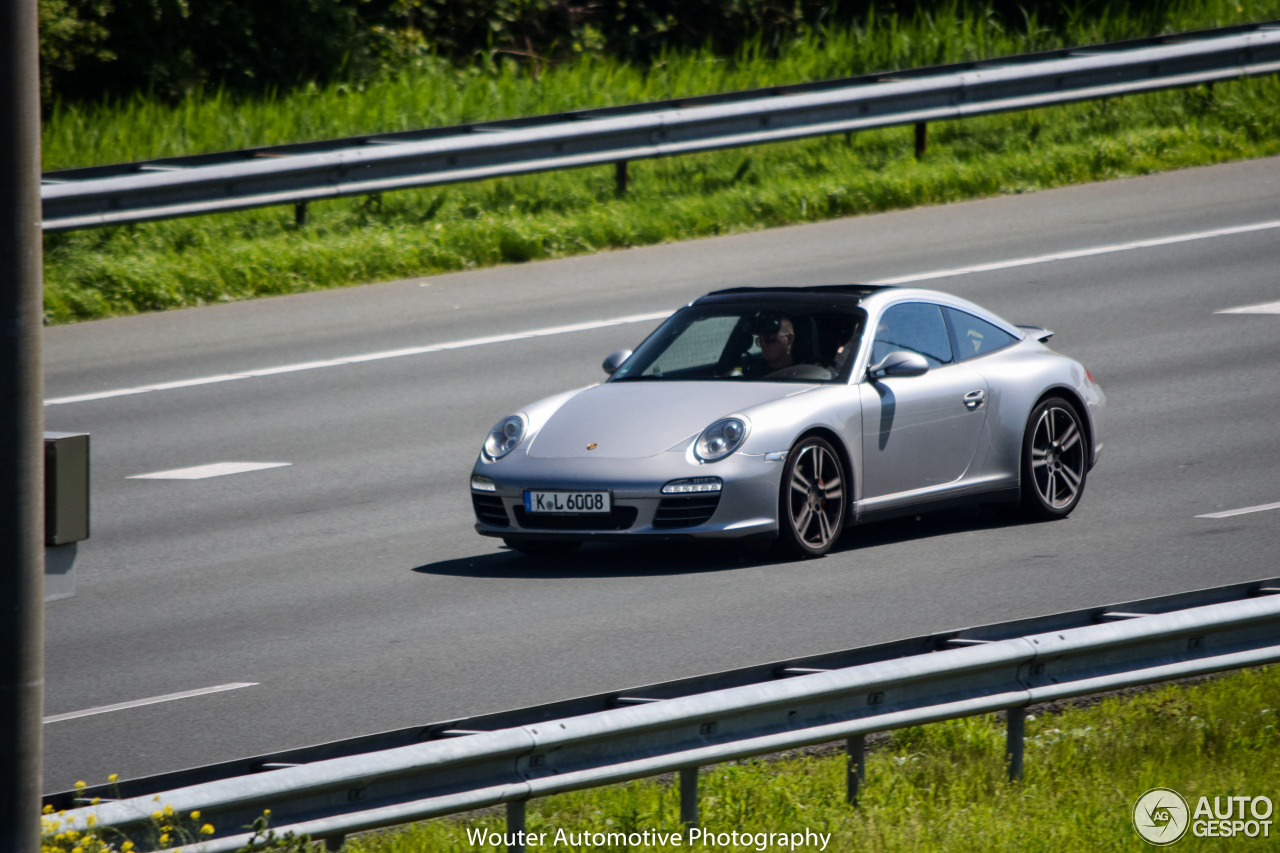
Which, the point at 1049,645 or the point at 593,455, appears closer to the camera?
the point at 1049,645

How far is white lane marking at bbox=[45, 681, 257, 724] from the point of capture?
7977 millimetres

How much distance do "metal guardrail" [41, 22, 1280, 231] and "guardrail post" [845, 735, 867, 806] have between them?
11.7m

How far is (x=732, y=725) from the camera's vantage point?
611 centimetres

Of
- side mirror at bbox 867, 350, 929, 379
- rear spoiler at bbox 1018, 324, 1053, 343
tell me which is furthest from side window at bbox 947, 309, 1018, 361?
side mirror at bbox 867, 350, 929, 379

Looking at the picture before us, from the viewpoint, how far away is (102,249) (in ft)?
58.0

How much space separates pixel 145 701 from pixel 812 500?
151 inches

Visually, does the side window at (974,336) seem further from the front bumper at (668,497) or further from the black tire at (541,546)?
the black tire at (541,546)

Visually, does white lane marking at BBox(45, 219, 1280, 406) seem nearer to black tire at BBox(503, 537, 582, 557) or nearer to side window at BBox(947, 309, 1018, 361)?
black tire at BBox(503, 537, 582, 557)

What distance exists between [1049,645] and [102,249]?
1287 centimetres

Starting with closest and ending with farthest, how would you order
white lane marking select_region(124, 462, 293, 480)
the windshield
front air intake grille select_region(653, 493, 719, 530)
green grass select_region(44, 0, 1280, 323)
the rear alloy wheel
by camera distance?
front air intake grille select_region(653, 493, 719, 530), the rear alloy wheel, the windshield, white lane marking select_region(124, 462, 293, 480), green grass select_region(44, 0, 1280, 323)

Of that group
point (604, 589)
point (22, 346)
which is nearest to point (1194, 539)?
point (604, 589)

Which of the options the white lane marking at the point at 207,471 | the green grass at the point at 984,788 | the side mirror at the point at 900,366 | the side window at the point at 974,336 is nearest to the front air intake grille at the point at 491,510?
the side mirror at the point at 900,366

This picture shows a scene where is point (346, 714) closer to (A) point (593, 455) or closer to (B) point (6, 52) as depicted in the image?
(A) point (593, 455)

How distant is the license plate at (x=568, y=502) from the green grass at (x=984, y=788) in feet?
9.15
